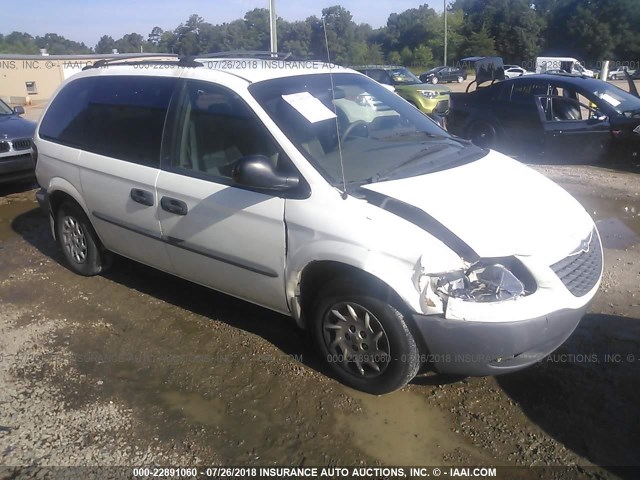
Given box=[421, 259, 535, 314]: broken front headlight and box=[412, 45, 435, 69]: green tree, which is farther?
box=[412, 45, 435, 69]: green tree

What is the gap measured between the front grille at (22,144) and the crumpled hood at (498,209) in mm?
6787

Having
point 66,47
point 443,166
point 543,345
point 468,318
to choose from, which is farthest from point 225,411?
point 66,47

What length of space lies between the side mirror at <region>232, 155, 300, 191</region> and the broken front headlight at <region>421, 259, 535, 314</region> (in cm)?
97

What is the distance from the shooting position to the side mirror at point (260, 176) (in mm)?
3125

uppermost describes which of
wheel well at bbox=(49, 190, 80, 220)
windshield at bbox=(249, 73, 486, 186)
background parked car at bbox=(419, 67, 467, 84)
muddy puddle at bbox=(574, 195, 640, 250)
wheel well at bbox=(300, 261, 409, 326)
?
background parked car at bbox=(419, 67, 467, 84)

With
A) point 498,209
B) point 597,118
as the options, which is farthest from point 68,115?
point 597,118

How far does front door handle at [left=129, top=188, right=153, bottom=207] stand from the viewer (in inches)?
154

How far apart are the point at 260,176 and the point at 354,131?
0.91m

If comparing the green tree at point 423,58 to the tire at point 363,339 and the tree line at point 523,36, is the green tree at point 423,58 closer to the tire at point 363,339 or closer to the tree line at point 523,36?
the tree line at point 523,36

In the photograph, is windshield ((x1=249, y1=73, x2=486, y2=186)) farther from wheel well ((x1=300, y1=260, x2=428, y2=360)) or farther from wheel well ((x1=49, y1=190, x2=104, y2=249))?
wheel well ((x1=49, y1=190, x2=104, y2=249))

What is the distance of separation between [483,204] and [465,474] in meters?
1.40

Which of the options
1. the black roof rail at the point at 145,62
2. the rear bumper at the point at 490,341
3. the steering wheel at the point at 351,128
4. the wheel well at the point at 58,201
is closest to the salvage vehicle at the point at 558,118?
the steering wheel at the point at 351,128

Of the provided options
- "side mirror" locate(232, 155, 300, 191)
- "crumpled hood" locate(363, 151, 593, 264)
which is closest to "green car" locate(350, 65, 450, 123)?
"crumpled hood" locate(363, 151, 593, 264)

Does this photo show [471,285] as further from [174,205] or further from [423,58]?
[423,58]
